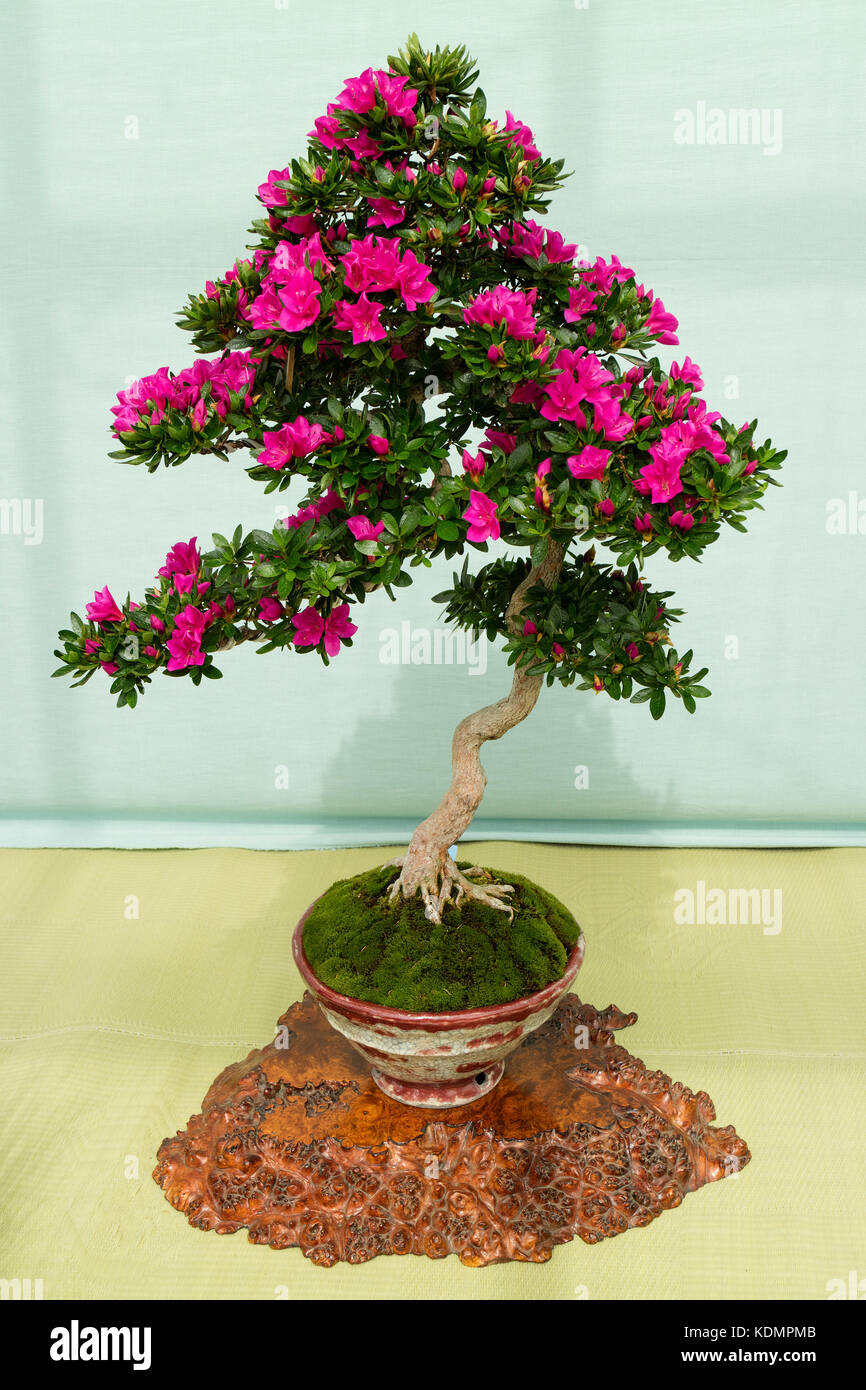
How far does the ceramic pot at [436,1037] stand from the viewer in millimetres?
1800

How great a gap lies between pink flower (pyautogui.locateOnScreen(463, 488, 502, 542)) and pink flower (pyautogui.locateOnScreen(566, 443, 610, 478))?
128 millimetres

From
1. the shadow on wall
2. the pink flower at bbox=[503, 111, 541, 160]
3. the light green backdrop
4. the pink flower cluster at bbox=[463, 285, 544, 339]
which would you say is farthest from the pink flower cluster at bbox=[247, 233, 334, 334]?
the shadow on wall

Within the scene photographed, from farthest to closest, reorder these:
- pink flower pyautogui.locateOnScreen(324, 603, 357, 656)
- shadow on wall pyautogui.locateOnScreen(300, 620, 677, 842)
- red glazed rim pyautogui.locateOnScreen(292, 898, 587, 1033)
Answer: shadow on wall pyautogui.locateOnScreen(300, 620, 677, 842) < red glazed rim pyautogui.locateOnScreen(292, 898, 587, 1033) < pink flower pyautogui.locateOnScreen(324, 603, 357, 656)

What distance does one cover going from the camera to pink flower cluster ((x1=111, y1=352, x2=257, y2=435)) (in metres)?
1.56

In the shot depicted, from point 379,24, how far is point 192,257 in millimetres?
744

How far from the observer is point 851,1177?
75.1 inches

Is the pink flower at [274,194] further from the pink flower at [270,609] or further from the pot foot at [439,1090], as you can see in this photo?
the pot foot at [439,1090]

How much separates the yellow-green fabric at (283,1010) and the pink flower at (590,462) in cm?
127

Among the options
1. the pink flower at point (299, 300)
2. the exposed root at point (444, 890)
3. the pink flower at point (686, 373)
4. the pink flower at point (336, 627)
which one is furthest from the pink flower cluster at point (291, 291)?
the exposed root at point (444, 890)

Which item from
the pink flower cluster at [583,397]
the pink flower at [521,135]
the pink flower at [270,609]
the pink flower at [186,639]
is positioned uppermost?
the pink flower at [521,135]

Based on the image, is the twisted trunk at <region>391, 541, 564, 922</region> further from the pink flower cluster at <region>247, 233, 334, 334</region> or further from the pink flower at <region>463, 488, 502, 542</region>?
the pink flower cluster at <region>247, 233, 334, 334</region>

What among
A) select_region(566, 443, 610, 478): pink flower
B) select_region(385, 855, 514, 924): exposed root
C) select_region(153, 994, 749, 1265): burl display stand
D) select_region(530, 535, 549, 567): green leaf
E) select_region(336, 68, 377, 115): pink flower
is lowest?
select_region(153, 994, 749, 1265): burl display stand

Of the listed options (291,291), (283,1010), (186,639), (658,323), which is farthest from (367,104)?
(283,1010)

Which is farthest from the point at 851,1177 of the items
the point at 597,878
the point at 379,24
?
the point at 379,24
